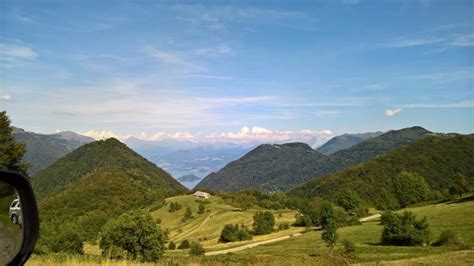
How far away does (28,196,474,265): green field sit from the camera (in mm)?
20234

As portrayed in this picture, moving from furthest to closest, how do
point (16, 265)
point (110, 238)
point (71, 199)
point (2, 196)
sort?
1. point (71, 199)
2. point (110, 238)
3. point (2, 196)
4. point (16, 265)

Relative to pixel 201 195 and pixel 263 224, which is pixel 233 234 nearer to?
pixel 263 224

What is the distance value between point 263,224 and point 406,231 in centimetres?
4417

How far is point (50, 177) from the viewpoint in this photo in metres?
195

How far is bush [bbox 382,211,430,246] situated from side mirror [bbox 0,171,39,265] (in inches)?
2361

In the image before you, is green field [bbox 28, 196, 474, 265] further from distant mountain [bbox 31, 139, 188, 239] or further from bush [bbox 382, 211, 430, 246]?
distant mountain [bbox 31, 139, 188, 239]

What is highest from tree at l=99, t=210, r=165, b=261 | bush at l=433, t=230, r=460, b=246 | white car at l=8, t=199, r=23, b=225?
white car at l=8, t=199, r=23, b=225

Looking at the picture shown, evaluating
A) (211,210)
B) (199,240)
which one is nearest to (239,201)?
(211,210)

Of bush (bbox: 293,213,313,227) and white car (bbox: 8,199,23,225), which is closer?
white car (bbox: 8,199,23,225)

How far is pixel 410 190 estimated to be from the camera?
113 m

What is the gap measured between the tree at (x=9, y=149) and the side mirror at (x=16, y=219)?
33.5 metres

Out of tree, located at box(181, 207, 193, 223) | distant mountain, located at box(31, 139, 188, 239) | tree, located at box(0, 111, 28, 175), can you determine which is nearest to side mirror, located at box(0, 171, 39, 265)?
tree, located at box(0, 111, 28, 175)

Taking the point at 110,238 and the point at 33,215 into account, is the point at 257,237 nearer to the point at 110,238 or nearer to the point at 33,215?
the point at 110,238

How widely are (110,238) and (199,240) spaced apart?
4791cm
